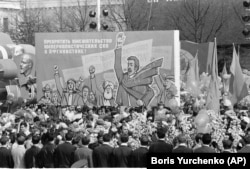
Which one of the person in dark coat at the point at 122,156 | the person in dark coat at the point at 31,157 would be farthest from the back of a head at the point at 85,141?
the person in dark coat at the point at 31,157

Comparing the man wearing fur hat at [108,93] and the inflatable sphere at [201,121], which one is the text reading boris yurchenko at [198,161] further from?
the man wearing fur hat at [108,93]

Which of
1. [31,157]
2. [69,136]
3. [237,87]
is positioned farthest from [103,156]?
[237,87]

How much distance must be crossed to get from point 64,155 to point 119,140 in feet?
3.98

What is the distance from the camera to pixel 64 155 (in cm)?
1149

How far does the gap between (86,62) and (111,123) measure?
5.58 m

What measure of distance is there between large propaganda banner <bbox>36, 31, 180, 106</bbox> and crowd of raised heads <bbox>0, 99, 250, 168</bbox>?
12.0ft

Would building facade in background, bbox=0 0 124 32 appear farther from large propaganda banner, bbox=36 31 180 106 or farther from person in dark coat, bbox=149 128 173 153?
person in dark coat, bbox=149 128 173 153

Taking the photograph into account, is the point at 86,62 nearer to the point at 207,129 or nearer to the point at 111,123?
the point at 111,123

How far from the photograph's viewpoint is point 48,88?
19.8 meters

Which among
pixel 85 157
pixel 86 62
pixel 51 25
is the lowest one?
pixel 85 157

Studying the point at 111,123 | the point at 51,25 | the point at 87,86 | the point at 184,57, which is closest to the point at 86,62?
the point at 87,86

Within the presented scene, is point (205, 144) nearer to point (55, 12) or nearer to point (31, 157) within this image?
point (31, 157)

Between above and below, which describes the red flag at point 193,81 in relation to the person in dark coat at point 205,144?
above

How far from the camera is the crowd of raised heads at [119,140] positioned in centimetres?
1113
